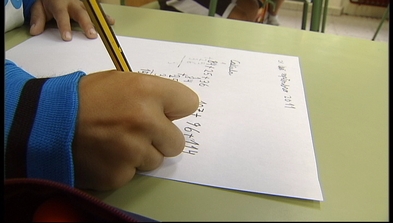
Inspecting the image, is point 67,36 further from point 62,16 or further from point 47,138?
point 47,138

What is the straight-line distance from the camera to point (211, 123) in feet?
1.00

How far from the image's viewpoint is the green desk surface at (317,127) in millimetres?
129

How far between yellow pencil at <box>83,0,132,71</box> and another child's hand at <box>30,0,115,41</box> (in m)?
0.19

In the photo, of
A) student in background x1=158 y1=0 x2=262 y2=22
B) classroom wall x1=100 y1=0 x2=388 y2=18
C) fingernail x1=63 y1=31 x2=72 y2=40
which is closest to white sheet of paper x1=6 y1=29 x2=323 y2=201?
fingernail x1=63 y1=31 x2=72 y2=40

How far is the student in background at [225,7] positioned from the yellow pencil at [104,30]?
50 cm

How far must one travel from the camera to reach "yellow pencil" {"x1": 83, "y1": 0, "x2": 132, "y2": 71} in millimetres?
272

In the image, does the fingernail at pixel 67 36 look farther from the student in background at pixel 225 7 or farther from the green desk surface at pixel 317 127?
the student in background at pixel 225 7

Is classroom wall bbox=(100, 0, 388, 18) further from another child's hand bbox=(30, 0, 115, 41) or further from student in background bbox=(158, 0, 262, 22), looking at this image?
another child's hand bbox=(30, 0, 115, 41)

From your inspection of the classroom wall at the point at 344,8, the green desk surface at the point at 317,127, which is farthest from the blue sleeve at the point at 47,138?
the classroom wall at the point at 344,8

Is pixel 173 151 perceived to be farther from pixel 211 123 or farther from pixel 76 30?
pixel 76 30

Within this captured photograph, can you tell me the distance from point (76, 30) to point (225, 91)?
254mm

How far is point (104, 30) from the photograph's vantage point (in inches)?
11.1

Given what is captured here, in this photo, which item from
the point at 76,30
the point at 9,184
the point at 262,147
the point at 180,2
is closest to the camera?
the point at 9,184

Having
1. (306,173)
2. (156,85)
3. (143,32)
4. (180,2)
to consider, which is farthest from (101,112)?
(180,2)
